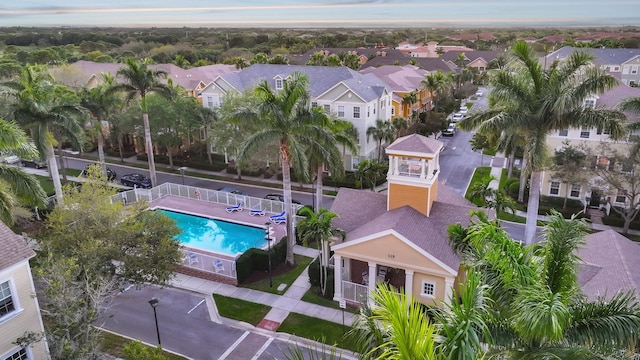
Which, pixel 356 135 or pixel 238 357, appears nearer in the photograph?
pixel 238 357

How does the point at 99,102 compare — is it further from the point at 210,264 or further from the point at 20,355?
the point at 20,355

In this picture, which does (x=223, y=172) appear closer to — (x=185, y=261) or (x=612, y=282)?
(x=185, y=261)

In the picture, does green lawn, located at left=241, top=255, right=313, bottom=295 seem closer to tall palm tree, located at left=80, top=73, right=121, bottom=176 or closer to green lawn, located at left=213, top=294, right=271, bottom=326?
green lawn, located at left=213, top=294, right=271, bottom=326

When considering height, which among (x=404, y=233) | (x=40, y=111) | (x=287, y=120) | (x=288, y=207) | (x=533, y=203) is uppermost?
(x=40, y=111)

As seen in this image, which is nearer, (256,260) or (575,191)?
(256,260)

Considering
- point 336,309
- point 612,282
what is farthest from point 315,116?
point 612,282

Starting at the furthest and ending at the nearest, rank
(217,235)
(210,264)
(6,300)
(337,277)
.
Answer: (217,235)
(210,264)
(337,277)
(6,300)

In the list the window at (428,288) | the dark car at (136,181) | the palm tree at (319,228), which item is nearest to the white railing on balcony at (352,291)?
the palm tree at (319,228)

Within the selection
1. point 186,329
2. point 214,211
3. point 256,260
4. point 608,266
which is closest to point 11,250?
point 186,329
